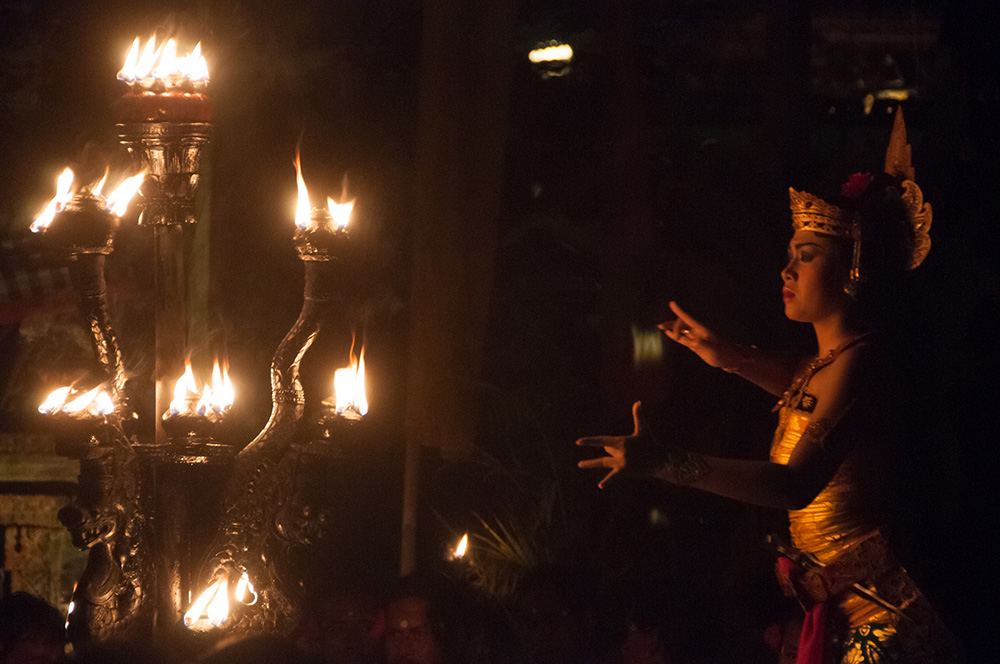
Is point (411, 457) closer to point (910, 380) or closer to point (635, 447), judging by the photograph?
point (635, 447)

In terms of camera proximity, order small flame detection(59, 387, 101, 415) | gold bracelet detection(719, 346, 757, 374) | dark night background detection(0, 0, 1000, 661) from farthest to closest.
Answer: dark night background detection(0, 0, 1000, 661) < gold bracelet detection(719, 346, 757, 374) < small flame detection(59, 387, 101, 415)

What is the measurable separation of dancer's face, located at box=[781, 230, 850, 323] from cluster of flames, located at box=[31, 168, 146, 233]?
1912 mm

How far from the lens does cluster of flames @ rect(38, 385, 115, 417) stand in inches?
110

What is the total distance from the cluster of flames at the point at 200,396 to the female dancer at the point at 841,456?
3.43 ft

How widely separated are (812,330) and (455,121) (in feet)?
4.75

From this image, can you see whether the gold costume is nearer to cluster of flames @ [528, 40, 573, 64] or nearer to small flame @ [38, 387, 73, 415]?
cluster of flames @ [528, 40, 573, 64]

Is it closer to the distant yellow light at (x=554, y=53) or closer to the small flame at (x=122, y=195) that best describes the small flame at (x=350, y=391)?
the small flame at (x=122, y=195)

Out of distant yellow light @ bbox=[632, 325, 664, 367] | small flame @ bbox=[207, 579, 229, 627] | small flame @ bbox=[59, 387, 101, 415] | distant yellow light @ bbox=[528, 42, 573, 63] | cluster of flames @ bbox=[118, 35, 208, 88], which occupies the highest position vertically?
distant yellow light @ bbox=[528, 42, 573, 63]

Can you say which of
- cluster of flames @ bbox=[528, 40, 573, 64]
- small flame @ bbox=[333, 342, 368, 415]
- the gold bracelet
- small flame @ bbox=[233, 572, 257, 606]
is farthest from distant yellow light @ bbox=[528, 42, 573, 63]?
small flame @ bbox=[233, 572, 257, 606]

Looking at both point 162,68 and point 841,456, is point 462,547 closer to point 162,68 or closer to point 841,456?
point 841,456

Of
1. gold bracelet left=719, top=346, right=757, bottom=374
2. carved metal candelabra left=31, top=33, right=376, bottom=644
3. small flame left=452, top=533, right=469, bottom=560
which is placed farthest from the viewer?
small flame left=452, top=533, right=469, bottom=560

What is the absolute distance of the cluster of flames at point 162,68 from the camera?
2723 millimetres

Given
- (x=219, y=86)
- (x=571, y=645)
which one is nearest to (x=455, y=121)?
(x=219, y=86)

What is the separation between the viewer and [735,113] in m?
3.54
